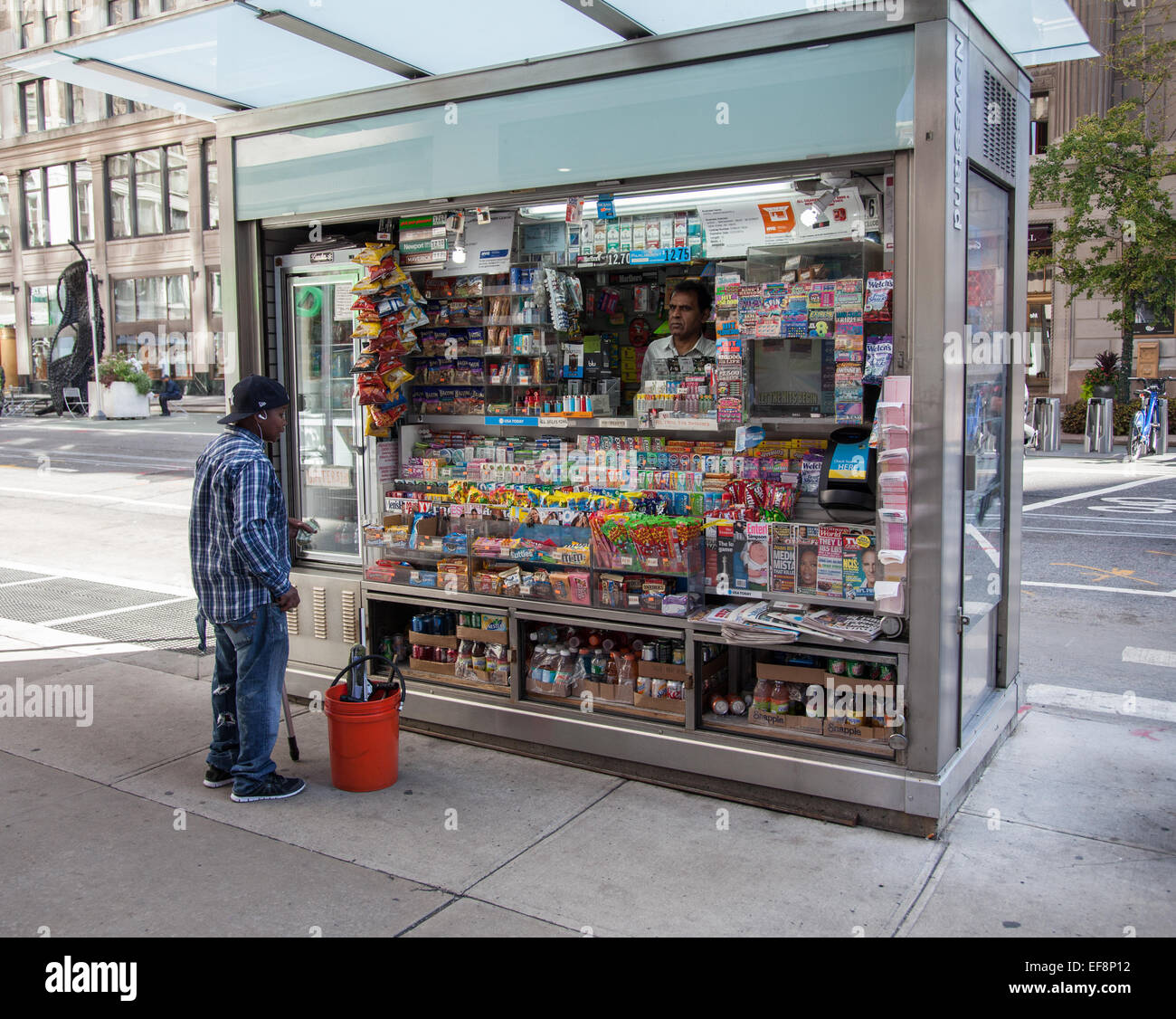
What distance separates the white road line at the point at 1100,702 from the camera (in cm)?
586

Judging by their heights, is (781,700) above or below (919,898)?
above

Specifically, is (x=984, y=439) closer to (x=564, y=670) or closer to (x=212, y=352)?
(x=564, y=670)

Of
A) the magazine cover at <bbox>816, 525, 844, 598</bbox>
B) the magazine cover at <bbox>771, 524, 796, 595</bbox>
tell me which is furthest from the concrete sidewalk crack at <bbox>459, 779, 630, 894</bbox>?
the magazine cover at <bbox>816, 525, 844, 598</bbox>

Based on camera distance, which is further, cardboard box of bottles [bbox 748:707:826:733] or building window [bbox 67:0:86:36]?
building window [bbox 67:0:86:36]

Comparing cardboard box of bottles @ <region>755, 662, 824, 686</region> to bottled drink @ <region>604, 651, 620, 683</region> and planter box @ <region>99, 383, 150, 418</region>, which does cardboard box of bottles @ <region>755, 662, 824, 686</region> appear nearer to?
bottled drink @ <region>604, 651, 620, 683</region>

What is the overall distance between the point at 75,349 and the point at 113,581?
30763 mm

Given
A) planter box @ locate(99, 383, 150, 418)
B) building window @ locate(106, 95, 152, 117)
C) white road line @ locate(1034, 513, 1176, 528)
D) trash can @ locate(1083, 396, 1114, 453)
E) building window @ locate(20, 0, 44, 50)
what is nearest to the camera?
white road line @ locate(1034, 513, 1176, 528)

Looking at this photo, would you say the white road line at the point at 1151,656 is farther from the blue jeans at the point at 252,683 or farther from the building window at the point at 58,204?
the building window at the point at 58,204

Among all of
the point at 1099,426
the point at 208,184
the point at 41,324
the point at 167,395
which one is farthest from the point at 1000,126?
the point at 41,324

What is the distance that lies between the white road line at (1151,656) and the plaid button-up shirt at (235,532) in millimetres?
5634

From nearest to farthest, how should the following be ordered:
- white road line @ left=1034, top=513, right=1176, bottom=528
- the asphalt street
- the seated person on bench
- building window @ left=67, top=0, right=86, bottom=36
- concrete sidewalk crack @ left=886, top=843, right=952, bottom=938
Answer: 1. concrete sidewalk crack @ left=886, top=843, right=952, bottom=938
2. the asphalt street
3. white road line @ left=1034, top=513, right=1176, bottom=528
4. the seated person on bench
5. building window @ left=67, top=0, right=86, bottom=36

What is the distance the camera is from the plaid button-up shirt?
4598 mm

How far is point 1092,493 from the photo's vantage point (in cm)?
1432

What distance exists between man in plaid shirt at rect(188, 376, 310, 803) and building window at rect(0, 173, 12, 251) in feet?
171
